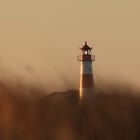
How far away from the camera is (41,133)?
34.8 m

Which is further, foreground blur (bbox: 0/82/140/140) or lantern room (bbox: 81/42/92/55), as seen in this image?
lantern room (bbox: 81/42/92/55)

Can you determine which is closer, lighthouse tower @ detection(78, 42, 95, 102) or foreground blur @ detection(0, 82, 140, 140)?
foreground blur @ detection(0, 82, 140, 140)

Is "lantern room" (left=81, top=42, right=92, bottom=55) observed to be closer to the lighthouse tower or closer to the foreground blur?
the lighthouse tower

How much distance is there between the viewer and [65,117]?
119ft

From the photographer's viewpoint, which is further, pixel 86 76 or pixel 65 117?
pixel 86 76

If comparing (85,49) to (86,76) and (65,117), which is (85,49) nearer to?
(86,76)

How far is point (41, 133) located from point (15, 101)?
107 inches

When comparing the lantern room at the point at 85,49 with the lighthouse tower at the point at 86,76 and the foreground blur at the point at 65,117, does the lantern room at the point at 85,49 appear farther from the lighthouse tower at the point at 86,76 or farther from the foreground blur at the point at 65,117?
the foreground blur at the point at 65,117

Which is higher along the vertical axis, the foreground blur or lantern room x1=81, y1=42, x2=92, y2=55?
lantern room x1=81, y1=42, x2=92, y2=55

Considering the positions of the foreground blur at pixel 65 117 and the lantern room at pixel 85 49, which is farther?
the lantern room at pixel 85 49

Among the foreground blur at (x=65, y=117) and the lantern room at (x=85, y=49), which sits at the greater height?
the lantern room at (x=85, y=49)

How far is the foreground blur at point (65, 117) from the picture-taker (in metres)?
34.5

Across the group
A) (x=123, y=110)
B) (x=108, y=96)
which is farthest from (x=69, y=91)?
(x=123, y=110)

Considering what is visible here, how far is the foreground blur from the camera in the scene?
34.5 m
